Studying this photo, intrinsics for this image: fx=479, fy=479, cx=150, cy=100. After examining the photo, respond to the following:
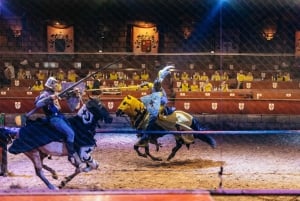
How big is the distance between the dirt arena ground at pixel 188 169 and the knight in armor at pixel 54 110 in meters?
0.67

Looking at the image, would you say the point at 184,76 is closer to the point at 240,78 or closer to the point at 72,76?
the point at 240,78

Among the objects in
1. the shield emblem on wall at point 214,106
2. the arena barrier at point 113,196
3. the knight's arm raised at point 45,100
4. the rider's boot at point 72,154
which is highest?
the knight's arm raised at point 45,100

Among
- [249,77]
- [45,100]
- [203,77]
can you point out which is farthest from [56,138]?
[249,77]

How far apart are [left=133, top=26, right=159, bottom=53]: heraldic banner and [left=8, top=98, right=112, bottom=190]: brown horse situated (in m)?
15.2

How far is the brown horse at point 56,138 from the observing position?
6.37m

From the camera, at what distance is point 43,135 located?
6.42m

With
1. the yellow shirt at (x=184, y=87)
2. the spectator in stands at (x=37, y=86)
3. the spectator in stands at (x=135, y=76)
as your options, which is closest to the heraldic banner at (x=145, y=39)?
the spectator in stands at (x=135, y=76)

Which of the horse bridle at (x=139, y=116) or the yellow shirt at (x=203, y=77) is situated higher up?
the yellow shirt at (x=203, y=77)

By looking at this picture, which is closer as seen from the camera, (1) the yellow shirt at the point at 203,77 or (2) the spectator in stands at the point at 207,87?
(2) the spectator in stands at the point at 207,87

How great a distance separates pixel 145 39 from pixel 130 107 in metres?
13.8

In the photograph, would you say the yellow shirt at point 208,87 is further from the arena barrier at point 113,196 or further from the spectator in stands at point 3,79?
the arena barrier at point 113,196

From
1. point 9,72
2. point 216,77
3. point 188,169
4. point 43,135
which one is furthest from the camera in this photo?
point 216,77

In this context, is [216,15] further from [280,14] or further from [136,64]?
[136,64]

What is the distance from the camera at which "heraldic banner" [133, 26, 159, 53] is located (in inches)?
851
